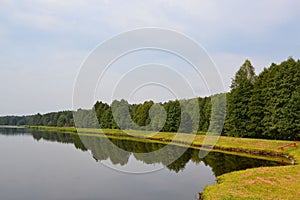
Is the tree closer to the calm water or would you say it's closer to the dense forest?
the dense forest

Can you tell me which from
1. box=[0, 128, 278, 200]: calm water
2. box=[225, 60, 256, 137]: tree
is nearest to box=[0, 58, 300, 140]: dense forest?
box=[225, 60, 256, 137]: tree

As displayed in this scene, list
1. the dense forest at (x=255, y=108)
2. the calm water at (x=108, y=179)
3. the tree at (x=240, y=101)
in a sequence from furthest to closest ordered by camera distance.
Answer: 1. the tree at (x=240, y=101)
2. the dense forest at (x=255, y=108)
3. the calm water at (x=108, y=179)

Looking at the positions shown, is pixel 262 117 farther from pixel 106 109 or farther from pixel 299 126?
pixel 106 109

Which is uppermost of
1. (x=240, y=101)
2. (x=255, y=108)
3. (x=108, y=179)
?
(x=240, y=101)

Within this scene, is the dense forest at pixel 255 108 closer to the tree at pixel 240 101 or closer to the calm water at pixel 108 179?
the tree at pixel 240 101

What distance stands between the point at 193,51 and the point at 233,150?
30155 mm

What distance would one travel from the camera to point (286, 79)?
49656 mm

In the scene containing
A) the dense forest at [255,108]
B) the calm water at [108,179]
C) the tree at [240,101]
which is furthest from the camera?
the tree at [240,101]

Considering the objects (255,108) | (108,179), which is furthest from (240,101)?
(108,179)

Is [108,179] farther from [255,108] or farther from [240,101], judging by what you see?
[240,101]

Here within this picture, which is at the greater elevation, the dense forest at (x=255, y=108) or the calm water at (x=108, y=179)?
the dense forest at (x=255, y=108)

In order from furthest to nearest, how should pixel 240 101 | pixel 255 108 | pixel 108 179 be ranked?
pixel 240 101
pixel 255 108
pixel 108 179

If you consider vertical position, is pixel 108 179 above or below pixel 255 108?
below

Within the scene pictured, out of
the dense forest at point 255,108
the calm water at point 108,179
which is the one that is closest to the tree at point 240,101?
the dense forest at point 255,108
